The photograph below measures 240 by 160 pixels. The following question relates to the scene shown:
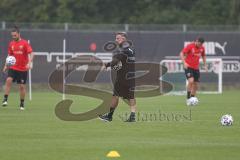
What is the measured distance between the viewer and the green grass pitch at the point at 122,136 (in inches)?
507

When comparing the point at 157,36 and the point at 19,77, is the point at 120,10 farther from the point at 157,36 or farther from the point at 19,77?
the point at 19,77

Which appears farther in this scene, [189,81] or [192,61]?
[192,61]

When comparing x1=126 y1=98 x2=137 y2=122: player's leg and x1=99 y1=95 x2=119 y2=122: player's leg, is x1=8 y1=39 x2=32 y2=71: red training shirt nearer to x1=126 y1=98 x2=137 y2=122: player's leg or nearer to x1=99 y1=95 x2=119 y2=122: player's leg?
x1=99 y1=95 x2=119 y2=122: player's leg

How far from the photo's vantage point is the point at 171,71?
35750 millimetres

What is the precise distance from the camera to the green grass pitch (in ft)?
42.2

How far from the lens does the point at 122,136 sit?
15.5 meters

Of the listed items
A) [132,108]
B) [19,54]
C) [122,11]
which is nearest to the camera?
[132,108]

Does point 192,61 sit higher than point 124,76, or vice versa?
point 192,61

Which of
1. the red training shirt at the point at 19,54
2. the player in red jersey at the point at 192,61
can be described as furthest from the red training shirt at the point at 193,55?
the red training shirt at the point at 19,54

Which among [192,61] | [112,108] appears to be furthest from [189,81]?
[112,108]

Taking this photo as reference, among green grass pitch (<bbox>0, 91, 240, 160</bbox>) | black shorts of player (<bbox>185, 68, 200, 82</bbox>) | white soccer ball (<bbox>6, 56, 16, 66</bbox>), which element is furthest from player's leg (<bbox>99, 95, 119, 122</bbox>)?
black shorts of player (<bbox>185, 68, 200, 82</bbox>)

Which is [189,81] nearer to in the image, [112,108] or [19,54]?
[19,54]

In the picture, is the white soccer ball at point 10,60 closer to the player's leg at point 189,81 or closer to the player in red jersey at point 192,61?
the player in red jersey at point 192,61

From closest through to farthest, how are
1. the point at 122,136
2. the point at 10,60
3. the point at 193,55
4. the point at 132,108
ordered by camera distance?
the point at 122,136
the point at 132,108
the point at 10,60
the point at 193,55
